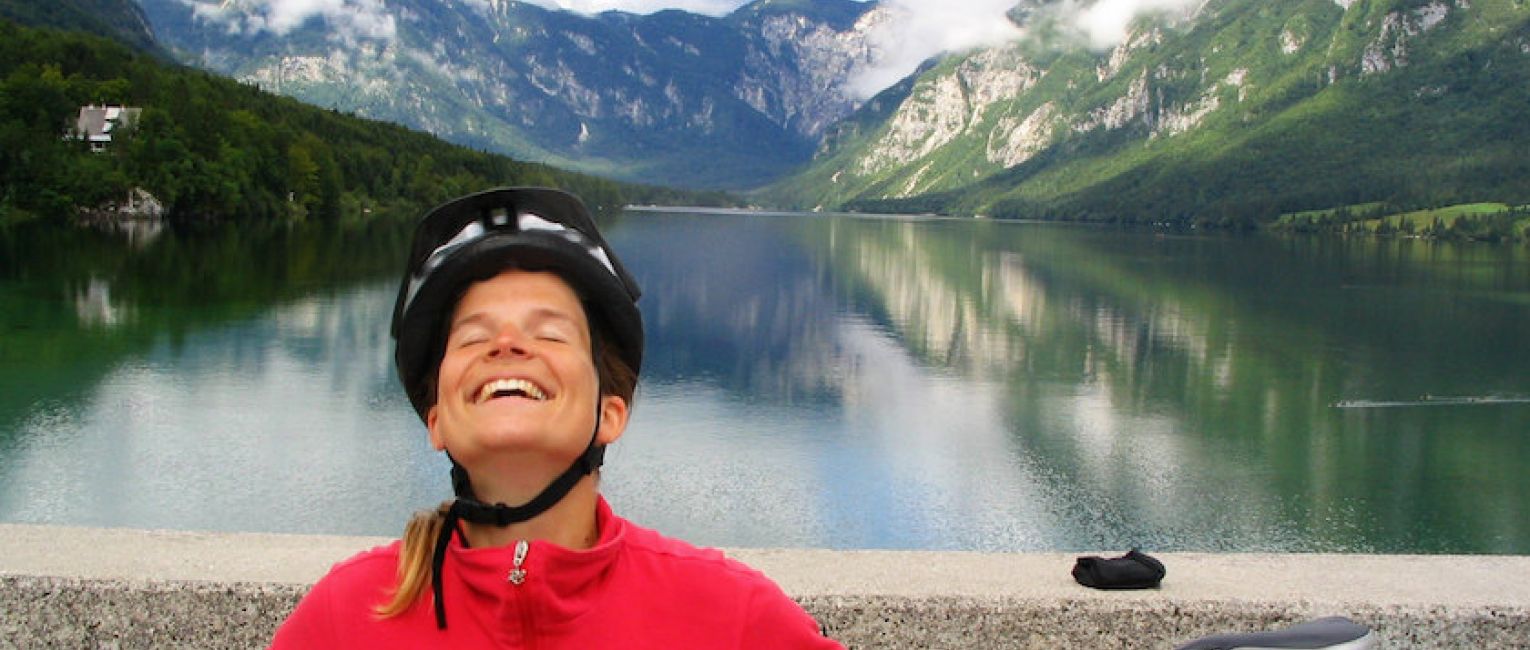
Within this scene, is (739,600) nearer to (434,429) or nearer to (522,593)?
(522,593)

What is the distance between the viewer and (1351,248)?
325ft

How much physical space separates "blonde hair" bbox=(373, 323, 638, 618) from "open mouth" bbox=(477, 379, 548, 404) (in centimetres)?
10

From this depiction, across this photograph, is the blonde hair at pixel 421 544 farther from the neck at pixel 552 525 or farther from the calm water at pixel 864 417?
the calm water at pixel 864 417

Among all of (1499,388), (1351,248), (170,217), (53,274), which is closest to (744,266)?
(53,274)

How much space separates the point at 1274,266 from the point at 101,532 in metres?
70.8

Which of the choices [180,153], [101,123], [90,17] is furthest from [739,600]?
[90,17]

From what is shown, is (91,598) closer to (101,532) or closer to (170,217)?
(101,532)

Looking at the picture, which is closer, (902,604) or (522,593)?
(522,593)

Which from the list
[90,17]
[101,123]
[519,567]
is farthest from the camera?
[90,17]

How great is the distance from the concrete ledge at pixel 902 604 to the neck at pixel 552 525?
1854 mm

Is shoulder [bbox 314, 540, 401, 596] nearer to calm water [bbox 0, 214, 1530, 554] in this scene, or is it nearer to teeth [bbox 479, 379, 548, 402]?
teeth [bbox 479, 379, 548, 402]

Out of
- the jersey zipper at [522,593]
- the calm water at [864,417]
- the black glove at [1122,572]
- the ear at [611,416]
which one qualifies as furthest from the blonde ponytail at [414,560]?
the calm water at [864,417]

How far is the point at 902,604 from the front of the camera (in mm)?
3486

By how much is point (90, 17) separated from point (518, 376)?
183079mm
